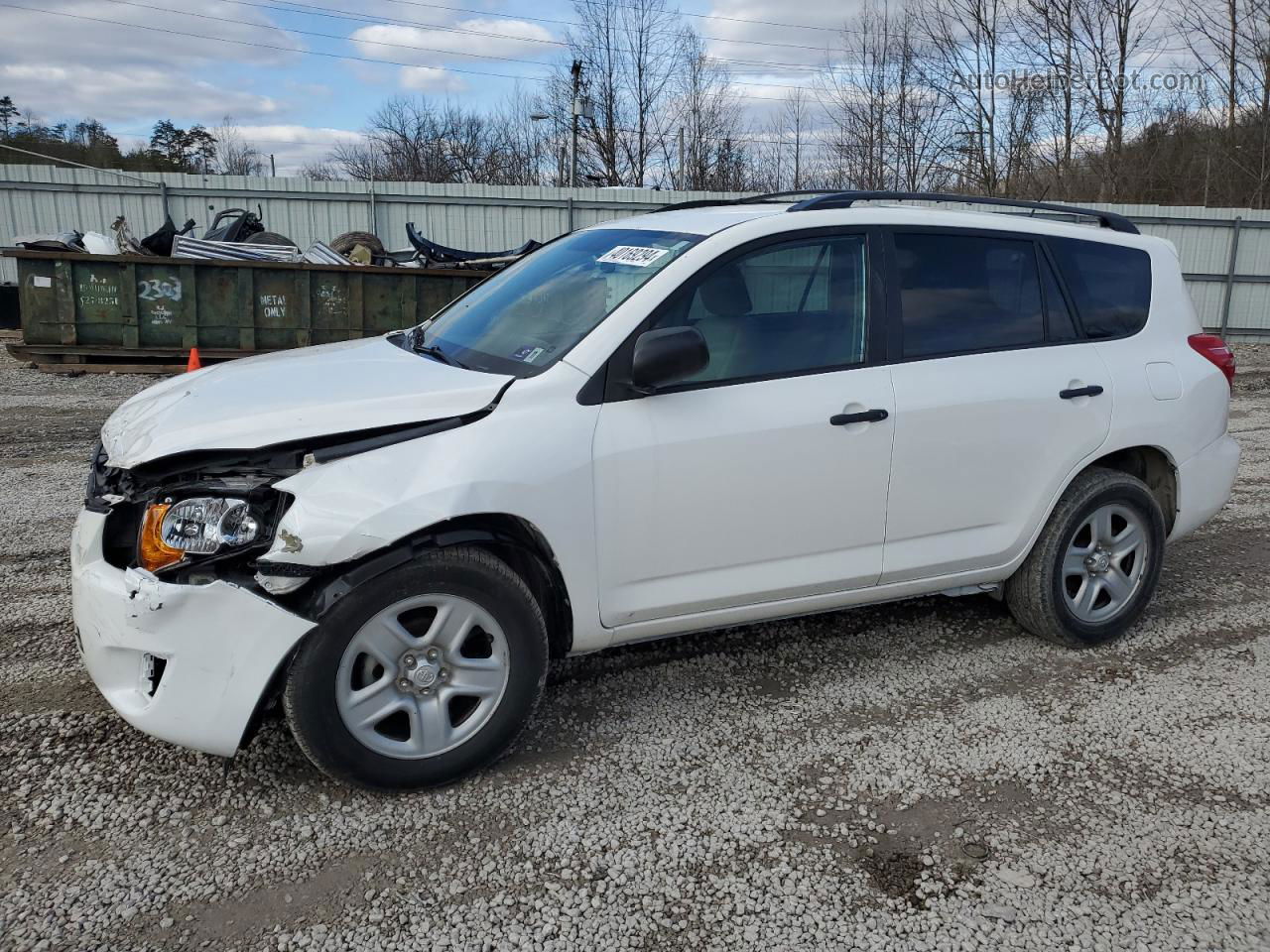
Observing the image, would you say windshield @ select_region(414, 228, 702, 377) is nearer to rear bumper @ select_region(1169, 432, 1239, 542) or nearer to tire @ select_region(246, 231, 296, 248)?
rear bumper @ select_region(1169, 432, 1239, 542)

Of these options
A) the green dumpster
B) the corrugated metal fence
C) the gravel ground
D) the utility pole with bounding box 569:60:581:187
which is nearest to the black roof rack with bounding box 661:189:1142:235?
the gravel ground

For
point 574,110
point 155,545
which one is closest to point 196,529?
point 155,545

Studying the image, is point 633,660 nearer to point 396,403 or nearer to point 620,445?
point 620,445

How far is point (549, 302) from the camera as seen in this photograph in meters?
3.67

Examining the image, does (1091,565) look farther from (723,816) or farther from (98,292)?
(98,292)

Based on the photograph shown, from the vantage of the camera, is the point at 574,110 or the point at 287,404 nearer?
the point at 287,404

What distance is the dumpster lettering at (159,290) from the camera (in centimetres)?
1266

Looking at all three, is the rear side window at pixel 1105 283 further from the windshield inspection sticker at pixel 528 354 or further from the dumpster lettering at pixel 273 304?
the dumpster lettering at pixel 273 304

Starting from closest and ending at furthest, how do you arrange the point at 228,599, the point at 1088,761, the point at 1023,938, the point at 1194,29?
the point at 1023,938 → the point at 228,599 → the point at 1088,761 → the point at 1194,29

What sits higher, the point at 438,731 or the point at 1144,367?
the point at 1144,367

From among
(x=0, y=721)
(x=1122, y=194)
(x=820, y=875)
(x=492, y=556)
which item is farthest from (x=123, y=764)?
(x=1122, y=194)

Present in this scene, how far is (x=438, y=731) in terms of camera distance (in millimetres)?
3012

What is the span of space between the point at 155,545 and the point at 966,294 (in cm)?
306

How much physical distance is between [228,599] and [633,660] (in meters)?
1.81
